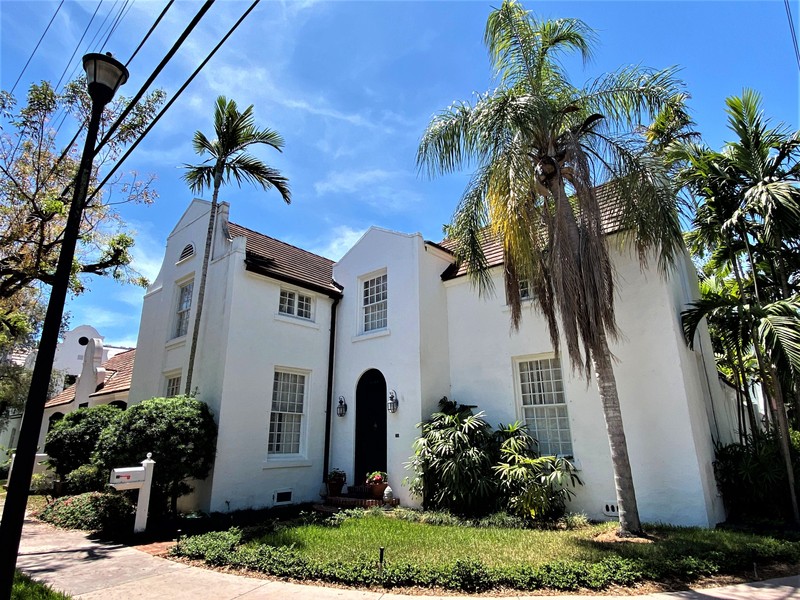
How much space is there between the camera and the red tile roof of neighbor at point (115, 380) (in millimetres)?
18141

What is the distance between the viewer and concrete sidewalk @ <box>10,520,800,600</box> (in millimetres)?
5234

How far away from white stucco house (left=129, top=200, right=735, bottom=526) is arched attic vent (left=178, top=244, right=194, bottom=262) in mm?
61

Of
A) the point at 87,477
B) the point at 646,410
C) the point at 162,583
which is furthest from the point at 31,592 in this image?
the point at 646,410

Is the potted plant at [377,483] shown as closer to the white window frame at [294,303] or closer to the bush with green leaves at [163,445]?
the bush with green leaves at [163,445]

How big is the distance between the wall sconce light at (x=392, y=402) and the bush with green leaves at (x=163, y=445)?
4.54 metres

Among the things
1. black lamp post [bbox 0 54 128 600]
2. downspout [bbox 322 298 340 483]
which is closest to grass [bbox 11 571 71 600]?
black lamp post [bbox 0 54 128 600]

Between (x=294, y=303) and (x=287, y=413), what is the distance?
3.33 metres

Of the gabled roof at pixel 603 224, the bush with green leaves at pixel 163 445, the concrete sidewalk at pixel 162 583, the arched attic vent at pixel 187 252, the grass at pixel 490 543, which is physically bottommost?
the concrete sidewalk at pixel 162 583

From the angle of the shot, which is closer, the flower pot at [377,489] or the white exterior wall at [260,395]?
the white exterior wall at [260,395]

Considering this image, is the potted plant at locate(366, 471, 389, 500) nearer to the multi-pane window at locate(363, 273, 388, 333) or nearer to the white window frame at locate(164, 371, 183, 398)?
the multi-pane window at locate(363, 273, 388, 333)

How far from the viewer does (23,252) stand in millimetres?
11516

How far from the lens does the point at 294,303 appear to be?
13.7 meters

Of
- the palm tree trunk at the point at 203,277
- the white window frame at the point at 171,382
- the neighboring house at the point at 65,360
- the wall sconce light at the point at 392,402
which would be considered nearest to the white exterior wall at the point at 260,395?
the palm tree trunk at the point at 203,277

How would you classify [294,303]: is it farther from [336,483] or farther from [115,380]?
[115,380]
